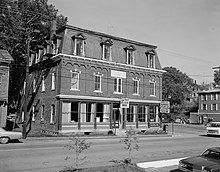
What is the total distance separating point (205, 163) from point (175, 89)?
66.9 metres

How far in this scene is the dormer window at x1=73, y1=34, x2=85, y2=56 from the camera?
3146 cm

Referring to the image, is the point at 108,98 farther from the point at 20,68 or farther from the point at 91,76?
the point at 20,68

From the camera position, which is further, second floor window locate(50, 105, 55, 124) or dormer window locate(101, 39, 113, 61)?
dormer window locate(101, 39, 113, 61)

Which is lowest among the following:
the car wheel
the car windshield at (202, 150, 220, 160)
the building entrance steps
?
the building entrance steps

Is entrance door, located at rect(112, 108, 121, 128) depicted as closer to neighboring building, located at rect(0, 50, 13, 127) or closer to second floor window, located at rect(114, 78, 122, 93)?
second floor window, located at rect(114, 78, 122, 93)

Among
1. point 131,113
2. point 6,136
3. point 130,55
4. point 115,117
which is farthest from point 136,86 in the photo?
point 6,136

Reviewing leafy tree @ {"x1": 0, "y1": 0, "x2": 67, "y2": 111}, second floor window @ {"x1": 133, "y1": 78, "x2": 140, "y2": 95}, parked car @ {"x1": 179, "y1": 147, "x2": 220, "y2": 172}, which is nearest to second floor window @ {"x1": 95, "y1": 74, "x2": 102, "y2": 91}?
second floor window @ {"x1": 133, "y1": 78, "x2": 140, "y2": 95}

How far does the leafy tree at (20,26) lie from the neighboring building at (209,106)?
48348mm

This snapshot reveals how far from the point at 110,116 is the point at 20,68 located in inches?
732

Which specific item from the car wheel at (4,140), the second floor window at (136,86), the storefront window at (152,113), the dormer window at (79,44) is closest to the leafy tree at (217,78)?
the storefront window at (152,113)

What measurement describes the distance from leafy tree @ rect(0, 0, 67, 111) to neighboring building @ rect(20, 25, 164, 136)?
3.02m

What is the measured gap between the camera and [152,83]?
39.0 m

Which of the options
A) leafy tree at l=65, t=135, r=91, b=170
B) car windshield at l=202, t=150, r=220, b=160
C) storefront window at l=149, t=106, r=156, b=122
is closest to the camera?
leafy tree at l=65, t=135, r=91, b=170

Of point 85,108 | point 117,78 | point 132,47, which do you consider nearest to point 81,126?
point 85,108
